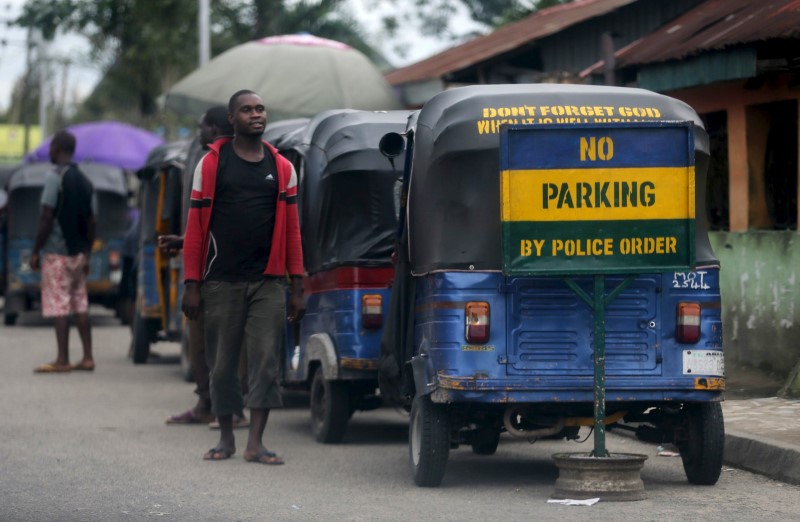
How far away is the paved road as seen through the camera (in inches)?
294

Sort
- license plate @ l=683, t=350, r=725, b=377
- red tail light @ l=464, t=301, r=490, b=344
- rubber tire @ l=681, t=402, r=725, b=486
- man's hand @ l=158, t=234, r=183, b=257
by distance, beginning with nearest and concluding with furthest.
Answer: red tail light @ l=464, t=301, r=490, b=344, license plate @ l=683, t=350, r=725, b=377, rubber tire @ l=681, t=402, r=725, b=486, man's hand @ l=158, t=234, r=183, b=257

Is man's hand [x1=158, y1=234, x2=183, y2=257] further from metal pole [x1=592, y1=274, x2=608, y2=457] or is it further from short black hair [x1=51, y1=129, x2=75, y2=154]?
metal pole [x1=592, y1=274, x2=608, y2=457]

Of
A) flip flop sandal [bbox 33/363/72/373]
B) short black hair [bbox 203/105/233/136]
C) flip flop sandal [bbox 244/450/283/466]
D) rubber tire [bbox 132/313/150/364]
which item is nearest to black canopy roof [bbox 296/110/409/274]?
short black hair [bbox 203/105/233/136]

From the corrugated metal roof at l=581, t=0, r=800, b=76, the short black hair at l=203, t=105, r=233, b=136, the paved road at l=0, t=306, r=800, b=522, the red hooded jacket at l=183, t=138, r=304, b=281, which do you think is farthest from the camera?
the corrugated metal roof at l=581, t=0, r=800, b=76

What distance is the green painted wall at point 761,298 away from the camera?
12328 millimetres

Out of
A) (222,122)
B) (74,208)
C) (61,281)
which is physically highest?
(222,122)

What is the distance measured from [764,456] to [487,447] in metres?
1.68

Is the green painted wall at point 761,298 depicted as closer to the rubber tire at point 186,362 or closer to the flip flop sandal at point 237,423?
the flip flop sandal at point 237,423

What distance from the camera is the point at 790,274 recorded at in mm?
A: 12367

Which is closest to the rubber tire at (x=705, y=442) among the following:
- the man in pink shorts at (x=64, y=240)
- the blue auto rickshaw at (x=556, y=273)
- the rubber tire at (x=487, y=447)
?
the blue auto rickshaw at (x=556, y=273)

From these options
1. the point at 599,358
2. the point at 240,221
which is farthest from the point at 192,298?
the point at 599,358

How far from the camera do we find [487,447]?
376 inches

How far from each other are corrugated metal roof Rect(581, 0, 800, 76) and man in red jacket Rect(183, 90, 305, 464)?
397cm

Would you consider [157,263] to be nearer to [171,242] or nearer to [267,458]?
[171,242]
